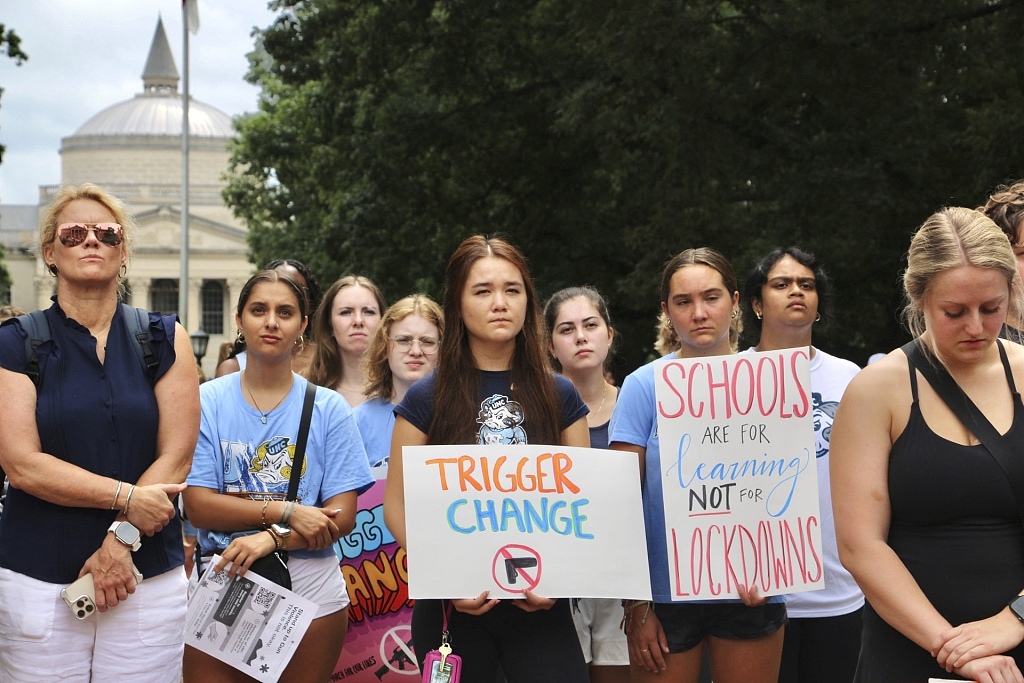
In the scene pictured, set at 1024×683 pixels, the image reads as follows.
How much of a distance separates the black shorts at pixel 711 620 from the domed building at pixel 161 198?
78513mm

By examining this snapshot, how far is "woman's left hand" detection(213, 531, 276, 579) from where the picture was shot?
13.6ft

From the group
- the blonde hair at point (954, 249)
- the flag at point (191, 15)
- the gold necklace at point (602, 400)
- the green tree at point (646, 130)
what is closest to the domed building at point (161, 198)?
the flag at point (191, 15)

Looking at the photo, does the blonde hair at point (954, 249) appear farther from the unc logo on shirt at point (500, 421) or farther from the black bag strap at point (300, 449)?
the black bag strap at point (300, 449)

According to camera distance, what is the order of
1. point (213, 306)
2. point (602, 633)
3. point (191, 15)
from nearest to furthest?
point (602, 633) < point (191, 15) < point (213, 306)

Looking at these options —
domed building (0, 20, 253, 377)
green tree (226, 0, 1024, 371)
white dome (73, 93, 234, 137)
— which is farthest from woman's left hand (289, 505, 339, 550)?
white dome (73, 93, 234, 137)

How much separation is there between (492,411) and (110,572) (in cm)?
115

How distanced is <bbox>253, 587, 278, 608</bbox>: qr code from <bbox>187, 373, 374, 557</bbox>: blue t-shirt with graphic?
0.17m

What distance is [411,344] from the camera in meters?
5.38

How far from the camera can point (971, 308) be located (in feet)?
9.98

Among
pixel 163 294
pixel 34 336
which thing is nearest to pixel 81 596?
pixel 34 336

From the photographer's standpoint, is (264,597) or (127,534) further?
(264,597)

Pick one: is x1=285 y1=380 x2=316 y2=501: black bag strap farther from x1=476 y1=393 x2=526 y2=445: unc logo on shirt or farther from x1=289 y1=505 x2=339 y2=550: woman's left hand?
x1=476 y1=393 x2=526 y2=445: unc logo on shirt

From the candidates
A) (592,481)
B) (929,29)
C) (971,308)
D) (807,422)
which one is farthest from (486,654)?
(929,29)

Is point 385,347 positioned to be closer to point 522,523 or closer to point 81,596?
point 522,523
